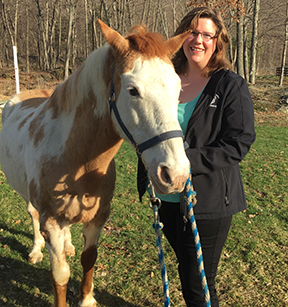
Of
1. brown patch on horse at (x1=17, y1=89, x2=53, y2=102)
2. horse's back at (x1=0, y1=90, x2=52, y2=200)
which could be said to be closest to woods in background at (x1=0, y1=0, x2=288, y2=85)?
brown patch on horse at (x1=17, y1=89, x2=53, y2=102)

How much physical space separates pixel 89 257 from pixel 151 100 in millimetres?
1885

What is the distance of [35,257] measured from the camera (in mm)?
3473

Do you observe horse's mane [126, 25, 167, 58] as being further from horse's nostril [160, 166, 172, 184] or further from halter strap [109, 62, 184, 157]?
horse's nostril [160, 166, 172, 184]

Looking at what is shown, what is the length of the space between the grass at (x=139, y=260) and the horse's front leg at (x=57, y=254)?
53cm

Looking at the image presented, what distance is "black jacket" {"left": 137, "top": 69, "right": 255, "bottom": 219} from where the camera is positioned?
1.76 metres

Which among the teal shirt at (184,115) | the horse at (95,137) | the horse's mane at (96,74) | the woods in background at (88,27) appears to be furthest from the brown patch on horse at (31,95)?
the woods in background at (88,27)

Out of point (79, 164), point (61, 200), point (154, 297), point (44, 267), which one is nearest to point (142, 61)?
point (79, 164)

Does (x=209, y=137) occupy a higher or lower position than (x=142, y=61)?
lower

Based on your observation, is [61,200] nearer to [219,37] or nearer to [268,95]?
[219,37]

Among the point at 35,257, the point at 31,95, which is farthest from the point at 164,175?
the point at 31,95

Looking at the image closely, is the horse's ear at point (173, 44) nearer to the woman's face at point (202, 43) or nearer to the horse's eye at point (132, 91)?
the woman's face at point (202, 43)

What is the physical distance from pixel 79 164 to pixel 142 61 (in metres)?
0.95

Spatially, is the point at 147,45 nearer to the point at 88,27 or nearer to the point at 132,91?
the point at 132,91

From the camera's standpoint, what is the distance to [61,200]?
220 cm
